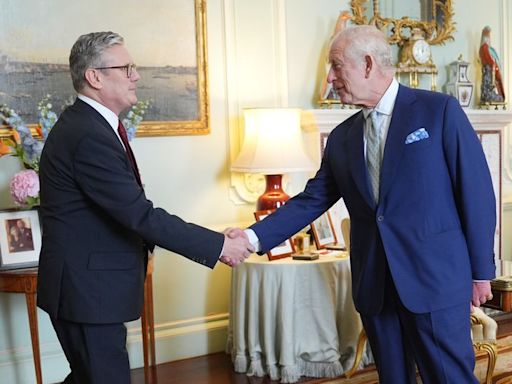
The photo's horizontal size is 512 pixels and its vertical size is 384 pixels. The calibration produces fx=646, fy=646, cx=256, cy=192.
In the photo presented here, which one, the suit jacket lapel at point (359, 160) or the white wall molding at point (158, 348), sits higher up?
the suit jacket lapel at point (359, 160)

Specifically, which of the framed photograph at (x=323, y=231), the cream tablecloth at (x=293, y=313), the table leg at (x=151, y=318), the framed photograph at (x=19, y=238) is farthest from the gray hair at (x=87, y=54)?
the framed photograph at (x=323, y=231)

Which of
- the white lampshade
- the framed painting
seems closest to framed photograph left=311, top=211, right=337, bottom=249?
the white lampshade

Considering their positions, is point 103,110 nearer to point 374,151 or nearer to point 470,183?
point 374,151

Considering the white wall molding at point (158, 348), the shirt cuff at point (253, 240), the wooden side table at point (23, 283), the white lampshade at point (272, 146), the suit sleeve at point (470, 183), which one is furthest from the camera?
the white lampshade at point (272, 146)

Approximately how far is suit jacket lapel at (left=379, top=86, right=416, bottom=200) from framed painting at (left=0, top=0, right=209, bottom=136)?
6.30 ft

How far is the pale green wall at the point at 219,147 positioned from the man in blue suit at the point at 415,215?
69.6 inches

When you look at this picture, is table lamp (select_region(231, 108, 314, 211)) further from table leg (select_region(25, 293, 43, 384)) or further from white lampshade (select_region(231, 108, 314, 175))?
table leg (select_region(25, 293, 43, 384))

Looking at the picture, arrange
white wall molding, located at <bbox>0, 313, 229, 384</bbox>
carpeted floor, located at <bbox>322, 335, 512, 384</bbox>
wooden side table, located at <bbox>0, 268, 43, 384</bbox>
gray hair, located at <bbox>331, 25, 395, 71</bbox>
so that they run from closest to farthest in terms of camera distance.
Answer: gray hair, located at <bbox>331, 25, 395, 71</bbox> → wooden side table, located at <bbox>0, 268, 43, 384</bbox> → carpeted floor, located at <bbox>322, 335, 512, 384</bbox> → white wall molding, located at <bbox>0, 313, 229, 384</bbox>

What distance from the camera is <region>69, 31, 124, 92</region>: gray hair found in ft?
7.07

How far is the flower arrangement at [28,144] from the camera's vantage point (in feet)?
9.90

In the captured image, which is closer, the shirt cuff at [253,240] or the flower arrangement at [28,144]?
the shirt cuff at [253,240]

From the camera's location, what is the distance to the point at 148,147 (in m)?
3.74

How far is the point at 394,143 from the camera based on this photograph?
206cm

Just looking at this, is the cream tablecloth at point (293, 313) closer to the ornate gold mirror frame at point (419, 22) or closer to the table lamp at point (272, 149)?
the table lamp at point (272, 149)
